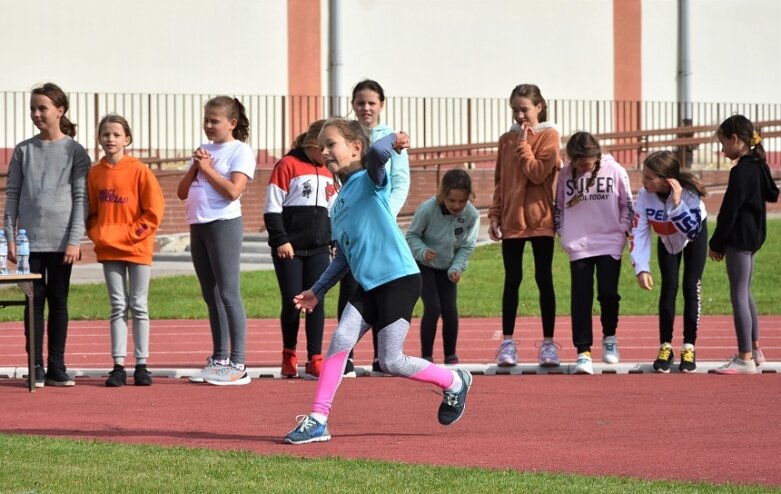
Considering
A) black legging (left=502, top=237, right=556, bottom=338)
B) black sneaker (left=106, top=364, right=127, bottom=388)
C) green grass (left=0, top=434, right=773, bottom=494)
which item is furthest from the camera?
black legging (left=502, top=237, right=556, bottom=338)

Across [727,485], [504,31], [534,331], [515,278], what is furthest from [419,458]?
[504,31]

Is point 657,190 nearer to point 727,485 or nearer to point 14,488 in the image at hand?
point 727,485

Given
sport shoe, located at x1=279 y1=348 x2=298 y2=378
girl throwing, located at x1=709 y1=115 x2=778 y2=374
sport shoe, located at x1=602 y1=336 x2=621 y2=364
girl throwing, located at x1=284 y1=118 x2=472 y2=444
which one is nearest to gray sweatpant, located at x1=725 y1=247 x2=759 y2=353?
girl throwing, located at x1=709 y1=115 x2=778 y2=374

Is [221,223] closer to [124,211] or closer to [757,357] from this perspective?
[124,211]

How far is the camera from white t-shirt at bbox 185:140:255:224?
1070 cm

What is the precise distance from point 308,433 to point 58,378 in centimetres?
337

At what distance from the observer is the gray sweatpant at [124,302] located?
10711 mm

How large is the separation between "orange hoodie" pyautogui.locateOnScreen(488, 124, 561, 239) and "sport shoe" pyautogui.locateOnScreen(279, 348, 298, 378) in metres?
1.82

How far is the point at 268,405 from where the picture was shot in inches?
379

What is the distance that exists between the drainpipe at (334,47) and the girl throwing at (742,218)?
21.2 meters

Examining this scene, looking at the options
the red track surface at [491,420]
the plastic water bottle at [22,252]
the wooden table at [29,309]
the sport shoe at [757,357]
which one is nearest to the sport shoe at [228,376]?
the red track surface at [491,420]

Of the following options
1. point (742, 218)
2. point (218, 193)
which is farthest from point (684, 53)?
point (218, 193)

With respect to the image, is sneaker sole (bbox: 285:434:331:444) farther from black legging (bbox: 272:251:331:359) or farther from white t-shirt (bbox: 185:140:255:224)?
white t-shirt (bbox: 185:140:255:224)

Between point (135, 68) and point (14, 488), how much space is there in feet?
82.7
